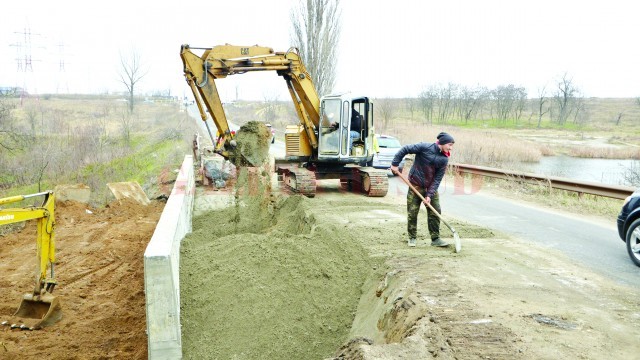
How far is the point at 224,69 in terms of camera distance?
34.9ft

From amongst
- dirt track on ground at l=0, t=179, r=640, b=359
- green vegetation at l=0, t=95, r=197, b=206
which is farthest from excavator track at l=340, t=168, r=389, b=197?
green vegetation at l=0, t=95, r=197, b=206

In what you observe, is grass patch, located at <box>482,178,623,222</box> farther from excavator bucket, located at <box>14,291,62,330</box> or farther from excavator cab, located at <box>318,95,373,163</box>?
excavator bucket, located at <box>14,291,62,330</box>

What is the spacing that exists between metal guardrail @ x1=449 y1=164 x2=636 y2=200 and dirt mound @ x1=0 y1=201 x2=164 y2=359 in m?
10.6

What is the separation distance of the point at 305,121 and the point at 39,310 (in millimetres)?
7626

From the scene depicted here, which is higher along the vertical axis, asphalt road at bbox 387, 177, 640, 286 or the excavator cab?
the excavator cab

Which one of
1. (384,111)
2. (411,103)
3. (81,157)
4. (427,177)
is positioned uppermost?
(411,103)

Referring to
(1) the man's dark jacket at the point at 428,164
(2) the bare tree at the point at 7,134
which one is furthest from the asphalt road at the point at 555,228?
(2) the bare tree at the point at 7,134

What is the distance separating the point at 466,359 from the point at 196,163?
46.0 feet

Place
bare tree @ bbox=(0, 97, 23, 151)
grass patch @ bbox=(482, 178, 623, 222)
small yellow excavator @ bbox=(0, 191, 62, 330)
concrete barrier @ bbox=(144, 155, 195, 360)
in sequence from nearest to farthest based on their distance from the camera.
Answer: concrete barrier @ bbox=(144, 155, 195, 360)
small yellow excavator @ bbox=(0, 191, 62, 330)
grass patch @ bbox=(482, 178, 623, 222)
bare tree @ bbox=(0, 97, 23, 151)

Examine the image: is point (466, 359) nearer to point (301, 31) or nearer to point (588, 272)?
point (588, 272)

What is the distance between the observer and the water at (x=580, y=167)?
61.6 feet

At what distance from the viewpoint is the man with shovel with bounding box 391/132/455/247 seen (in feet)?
22.7

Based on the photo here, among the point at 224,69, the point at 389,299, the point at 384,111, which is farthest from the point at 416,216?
the point at 384,111

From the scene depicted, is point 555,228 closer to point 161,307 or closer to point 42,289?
point 161,307
